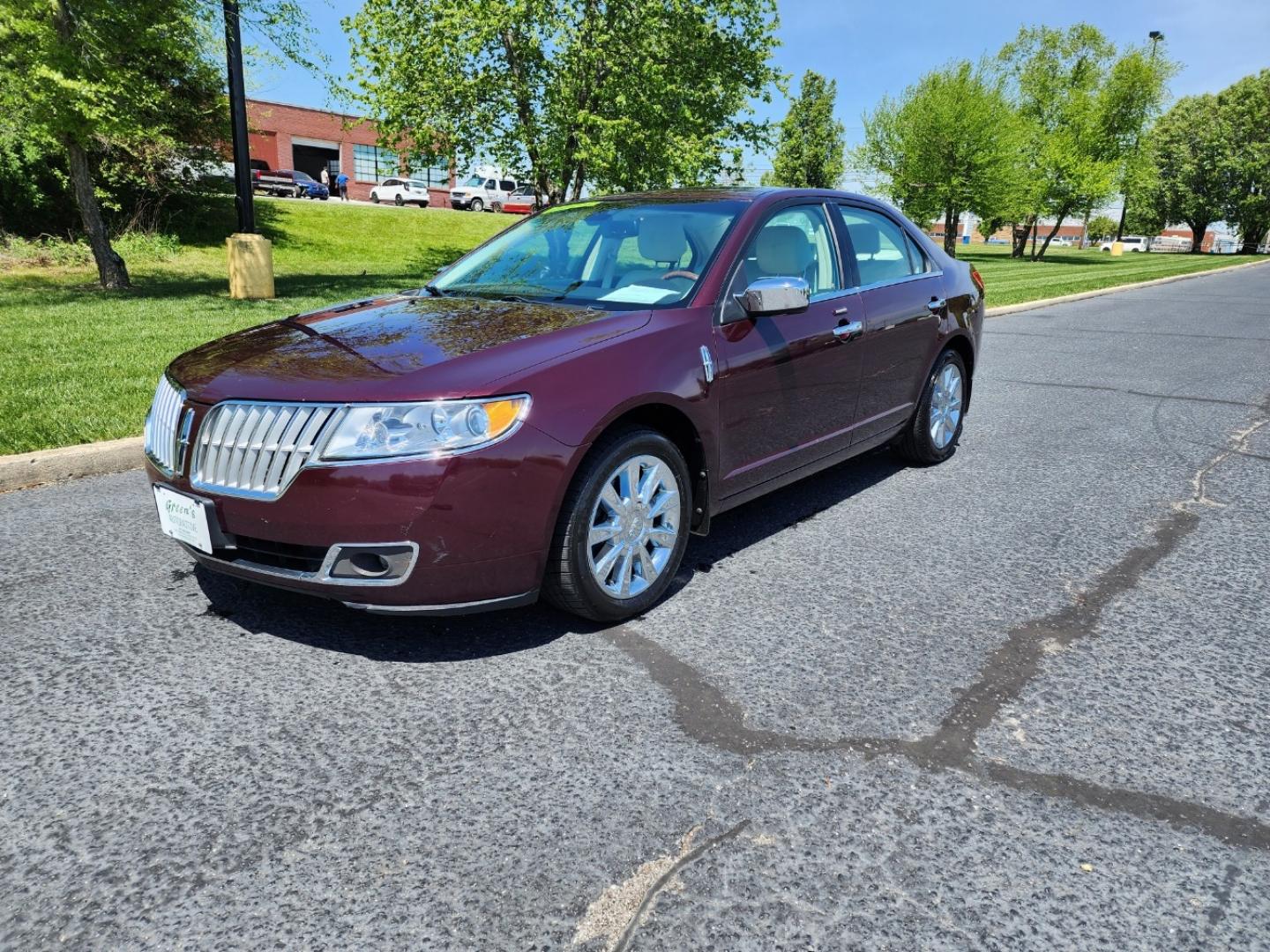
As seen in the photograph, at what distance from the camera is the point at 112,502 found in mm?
4680

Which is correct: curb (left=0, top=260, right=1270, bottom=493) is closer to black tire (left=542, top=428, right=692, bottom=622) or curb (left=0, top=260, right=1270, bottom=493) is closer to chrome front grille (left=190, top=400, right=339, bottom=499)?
chrome front grille (left=190, top=400, right=339, bottom=499)

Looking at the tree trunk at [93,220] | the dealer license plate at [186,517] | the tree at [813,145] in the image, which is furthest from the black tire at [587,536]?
the tree at [813,145]

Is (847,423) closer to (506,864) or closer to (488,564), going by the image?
(488,564)

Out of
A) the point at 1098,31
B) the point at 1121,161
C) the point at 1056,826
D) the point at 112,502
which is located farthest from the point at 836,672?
the point at 1098,31

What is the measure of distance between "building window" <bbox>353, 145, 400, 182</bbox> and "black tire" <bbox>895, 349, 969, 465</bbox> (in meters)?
47.5

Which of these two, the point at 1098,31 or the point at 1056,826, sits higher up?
the point at 1098,31

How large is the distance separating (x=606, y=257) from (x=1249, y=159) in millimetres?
83430

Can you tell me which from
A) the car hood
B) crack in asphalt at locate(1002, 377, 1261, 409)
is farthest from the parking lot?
crack in asphalt at locate(1002, 377, 1261, 409)

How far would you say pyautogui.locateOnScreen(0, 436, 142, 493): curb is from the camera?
484 cm

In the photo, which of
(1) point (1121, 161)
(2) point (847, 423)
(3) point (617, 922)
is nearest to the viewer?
(3) point (617, 922)

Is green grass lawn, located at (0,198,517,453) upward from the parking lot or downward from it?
upward

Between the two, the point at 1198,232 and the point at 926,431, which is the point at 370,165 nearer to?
the point at 926,431

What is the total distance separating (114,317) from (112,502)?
23.0 ft

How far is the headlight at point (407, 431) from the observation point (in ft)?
8.87
